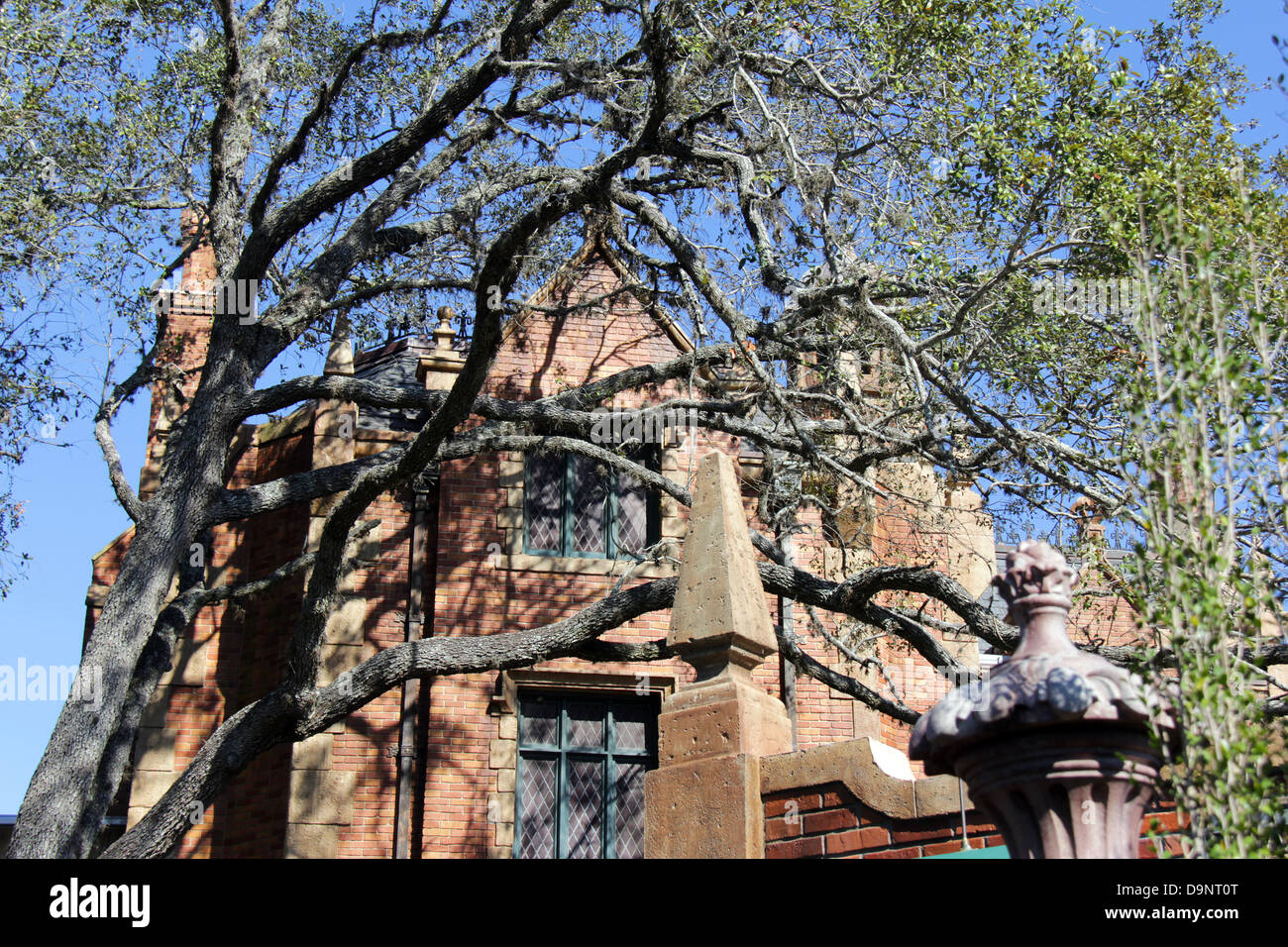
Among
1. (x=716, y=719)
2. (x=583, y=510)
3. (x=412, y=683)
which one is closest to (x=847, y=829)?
(x=716, y=719)

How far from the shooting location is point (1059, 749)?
4234 mm

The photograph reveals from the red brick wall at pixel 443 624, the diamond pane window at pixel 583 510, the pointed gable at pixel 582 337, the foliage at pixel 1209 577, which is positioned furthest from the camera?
the pointed gable at pixel 582 337

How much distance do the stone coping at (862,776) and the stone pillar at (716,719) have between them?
16 centimetres

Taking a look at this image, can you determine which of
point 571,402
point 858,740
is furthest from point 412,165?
point 858,740

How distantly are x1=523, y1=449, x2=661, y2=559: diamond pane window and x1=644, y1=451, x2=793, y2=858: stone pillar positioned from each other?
25.3 feet

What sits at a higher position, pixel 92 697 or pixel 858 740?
pixel 92 697

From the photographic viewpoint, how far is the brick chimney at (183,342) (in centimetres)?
1533

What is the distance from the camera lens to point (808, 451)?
11.8m

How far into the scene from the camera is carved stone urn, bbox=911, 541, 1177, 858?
4.14 metres

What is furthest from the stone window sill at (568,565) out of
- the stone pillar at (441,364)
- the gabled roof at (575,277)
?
the gabled roof at (575,277)

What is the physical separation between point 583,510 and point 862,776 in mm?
A: 9047

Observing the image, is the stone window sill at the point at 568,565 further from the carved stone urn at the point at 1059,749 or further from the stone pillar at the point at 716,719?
the carved stone urn at the point at 1059,749

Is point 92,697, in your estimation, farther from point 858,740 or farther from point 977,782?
point 977,782
